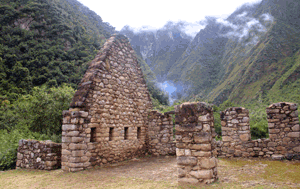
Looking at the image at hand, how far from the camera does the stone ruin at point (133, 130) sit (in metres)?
4.67

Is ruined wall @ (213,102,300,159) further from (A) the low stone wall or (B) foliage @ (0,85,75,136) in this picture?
(B) foliage @ (0,85,75,136)

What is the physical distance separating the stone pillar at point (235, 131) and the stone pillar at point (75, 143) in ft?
20.1

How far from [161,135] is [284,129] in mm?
5470

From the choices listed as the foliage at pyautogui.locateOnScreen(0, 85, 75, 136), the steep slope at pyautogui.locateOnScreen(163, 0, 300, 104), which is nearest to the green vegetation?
the foliage at pyautogui.locateOnScreen(0, 85, 75, 136)

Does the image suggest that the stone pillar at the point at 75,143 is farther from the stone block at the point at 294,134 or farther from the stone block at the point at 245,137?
the stone block at the point at 294,134

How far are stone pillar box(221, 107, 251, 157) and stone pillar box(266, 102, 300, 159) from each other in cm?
94

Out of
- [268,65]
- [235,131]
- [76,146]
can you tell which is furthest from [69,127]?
[268,65]

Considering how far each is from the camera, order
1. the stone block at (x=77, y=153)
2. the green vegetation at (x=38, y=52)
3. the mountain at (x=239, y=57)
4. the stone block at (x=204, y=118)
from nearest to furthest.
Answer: the stone block at (x=204, y=118) < the stone block at (x=77, y=153) < the green vegetation at (x=38, y=52) < the mountain at (x=239, y=57)

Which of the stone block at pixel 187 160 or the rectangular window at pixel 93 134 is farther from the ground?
the rectangular window at pixel 93 134

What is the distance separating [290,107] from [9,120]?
17.8m

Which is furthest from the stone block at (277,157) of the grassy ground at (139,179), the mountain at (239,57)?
the mountain at (239,57)

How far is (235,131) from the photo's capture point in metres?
8.45

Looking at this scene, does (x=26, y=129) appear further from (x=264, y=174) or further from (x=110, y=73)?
(x=264, y=174)

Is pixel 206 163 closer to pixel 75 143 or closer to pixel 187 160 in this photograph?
pixel 187 160
